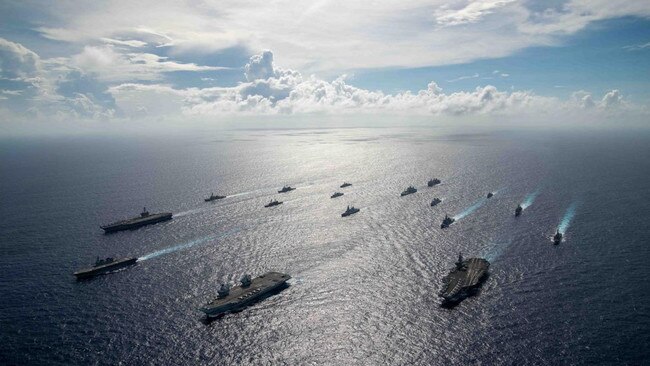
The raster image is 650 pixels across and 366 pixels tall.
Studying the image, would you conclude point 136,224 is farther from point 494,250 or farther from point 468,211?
point 468,211

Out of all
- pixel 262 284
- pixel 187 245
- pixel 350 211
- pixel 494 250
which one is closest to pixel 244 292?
pixel 262 284

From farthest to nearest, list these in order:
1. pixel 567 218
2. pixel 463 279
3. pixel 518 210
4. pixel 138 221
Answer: pixel 518 210 → pixel 138 221 → pixel 567 218 → pixel 463 279

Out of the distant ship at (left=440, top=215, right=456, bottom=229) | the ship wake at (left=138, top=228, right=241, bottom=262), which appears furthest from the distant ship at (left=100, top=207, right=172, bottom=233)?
the distant ship at (left=440, top=215, right=456, bottom=229)

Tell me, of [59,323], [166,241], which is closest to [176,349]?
[59,323]

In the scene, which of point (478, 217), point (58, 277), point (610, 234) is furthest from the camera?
point (478, 217)

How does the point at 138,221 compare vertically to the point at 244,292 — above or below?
above

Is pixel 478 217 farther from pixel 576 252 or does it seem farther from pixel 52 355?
pixel 52 355

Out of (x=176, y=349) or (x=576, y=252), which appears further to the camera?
(x=576, y=252)

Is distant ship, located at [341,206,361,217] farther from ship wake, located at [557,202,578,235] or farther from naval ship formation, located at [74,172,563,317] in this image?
ship wake, located at [557,202,578,235]

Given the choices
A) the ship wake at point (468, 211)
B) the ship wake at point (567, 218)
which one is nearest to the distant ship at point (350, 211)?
the ship wake at point (468, 211)
